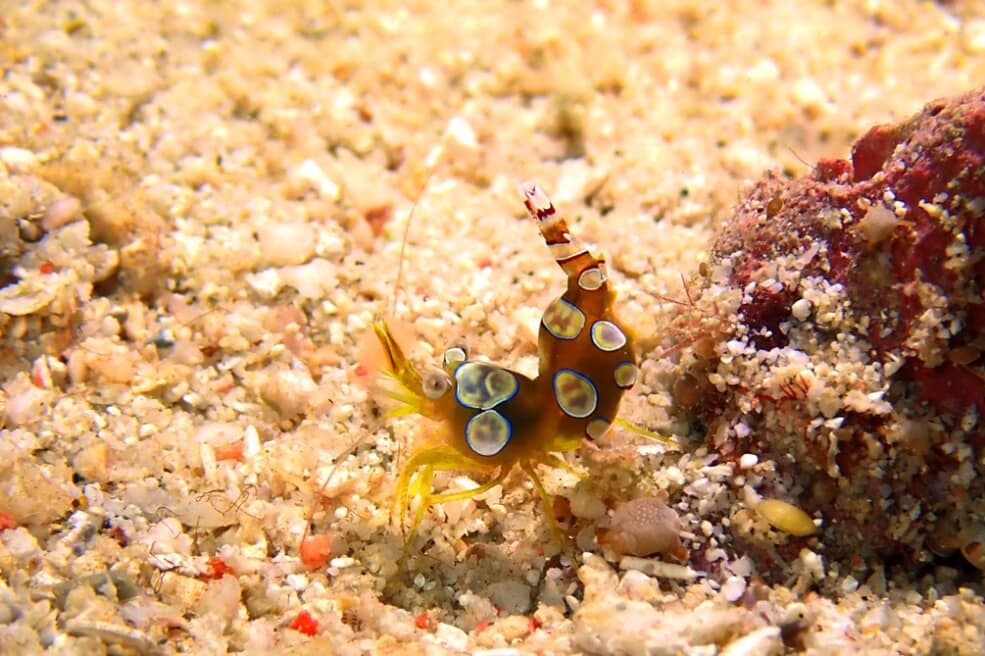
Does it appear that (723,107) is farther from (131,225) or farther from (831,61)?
(131,225)

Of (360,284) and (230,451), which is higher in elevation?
(360,284)

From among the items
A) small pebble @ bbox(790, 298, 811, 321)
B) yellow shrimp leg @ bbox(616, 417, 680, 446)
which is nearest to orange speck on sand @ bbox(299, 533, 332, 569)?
yellow shrimp leg @ bbox(616, 417, 680, 446)

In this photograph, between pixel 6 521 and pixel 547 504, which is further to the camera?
pixel 547 504

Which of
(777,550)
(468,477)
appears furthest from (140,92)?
(777,550)

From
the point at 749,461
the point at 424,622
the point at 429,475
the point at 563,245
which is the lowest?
the point at 424,622

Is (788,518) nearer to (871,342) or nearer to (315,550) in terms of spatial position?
(871,342)

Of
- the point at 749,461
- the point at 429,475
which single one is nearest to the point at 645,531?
the point at 749,461

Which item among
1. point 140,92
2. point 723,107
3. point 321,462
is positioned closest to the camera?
point 321,462
